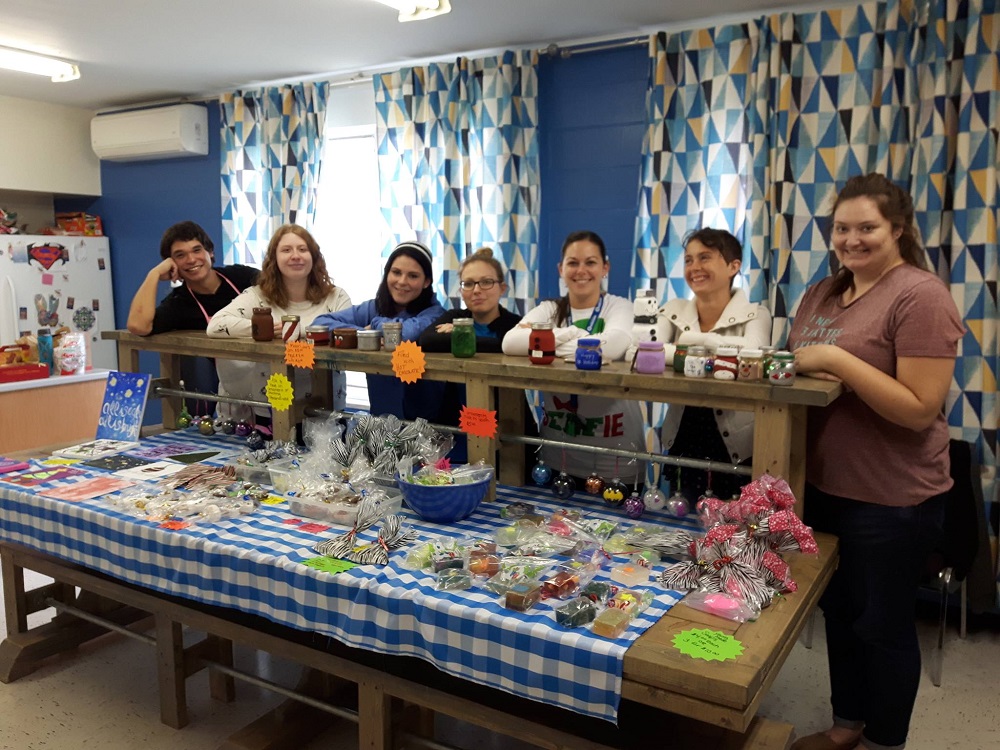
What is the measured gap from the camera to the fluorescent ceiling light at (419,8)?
3076 millimetres

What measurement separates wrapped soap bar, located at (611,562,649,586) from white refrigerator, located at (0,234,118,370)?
4480 millimetres

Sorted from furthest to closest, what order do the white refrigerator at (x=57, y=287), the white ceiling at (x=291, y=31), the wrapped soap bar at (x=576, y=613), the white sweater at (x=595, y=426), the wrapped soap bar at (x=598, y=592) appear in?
the white refrigerator at (x=57, y=287) < the white ceiling at (x=291, y=31) < the white sweater at (x=595, y=426) < the wrapped soap bar at (x=598, y=592) < the wrapped soap bar at (x=576, y=613)

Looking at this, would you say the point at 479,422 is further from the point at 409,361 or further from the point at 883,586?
the point at 883,586

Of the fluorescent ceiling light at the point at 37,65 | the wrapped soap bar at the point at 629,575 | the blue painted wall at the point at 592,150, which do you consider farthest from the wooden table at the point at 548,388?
the fluorescent ceiling light at the point at 37,65

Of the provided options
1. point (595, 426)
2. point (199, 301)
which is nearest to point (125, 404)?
point (199, 301)

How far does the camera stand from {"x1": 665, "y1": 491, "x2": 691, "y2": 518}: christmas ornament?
6.49 feet

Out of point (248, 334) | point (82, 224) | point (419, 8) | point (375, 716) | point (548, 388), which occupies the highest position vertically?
point (419, 8)

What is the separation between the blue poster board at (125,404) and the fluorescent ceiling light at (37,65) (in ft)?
7.52

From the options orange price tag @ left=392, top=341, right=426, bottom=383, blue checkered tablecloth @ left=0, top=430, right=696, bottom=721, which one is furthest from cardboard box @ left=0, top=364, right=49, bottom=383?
orange price tag @ left=392, top=341, right=426, bottom=383

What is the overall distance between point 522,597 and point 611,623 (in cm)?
19

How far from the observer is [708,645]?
1374 millimetres

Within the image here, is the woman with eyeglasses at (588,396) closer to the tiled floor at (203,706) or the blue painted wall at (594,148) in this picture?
the tiled floor at (203,706)

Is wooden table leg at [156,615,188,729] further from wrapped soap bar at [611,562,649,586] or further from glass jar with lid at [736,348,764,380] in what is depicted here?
glass jar with lid at [736,348,764,380]

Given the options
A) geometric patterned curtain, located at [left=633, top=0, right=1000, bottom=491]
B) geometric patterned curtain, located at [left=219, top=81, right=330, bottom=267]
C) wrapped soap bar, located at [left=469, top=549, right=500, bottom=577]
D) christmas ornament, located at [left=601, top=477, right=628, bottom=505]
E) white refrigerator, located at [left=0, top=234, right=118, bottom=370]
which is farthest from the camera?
white refrigerator, located at [left=0, top=234, right=118, bottom=370]
